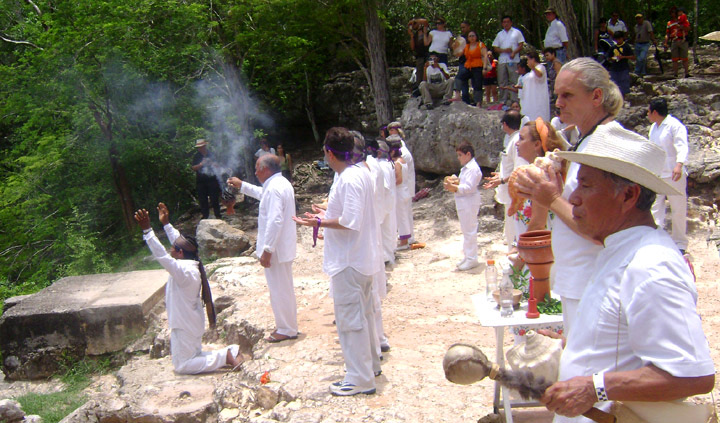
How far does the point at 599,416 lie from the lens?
6.30ft

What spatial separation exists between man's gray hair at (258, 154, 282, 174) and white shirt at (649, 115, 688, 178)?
4.46 m

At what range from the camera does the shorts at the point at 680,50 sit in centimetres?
1310

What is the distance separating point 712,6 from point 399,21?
9.72 m

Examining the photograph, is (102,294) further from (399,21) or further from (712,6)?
(712,6)

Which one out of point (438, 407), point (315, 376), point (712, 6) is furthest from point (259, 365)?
point (712, 6)

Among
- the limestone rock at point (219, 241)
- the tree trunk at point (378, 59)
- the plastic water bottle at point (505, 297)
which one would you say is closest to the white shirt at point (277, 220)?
the plastic water bottle at point (505, 297)

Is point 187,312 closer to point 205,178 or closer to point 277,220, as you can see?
point 277,220

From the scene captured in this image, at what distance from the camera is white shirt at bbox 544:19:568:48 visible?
1238 cm

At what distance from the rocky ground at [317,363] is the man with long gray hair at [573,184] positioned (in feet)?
4.70

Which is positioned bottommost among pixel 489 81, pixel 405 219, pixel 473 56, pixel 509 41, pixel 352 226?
pixel 405 219

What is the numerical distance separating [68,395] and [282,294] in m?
3.12

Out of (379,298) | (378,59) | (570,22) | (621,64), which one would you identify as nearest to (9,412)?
(379,298)

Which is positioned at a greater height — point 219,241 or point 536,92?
point 536,92

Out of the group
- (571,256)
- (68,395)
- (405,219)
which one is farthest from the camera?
(405,219)
